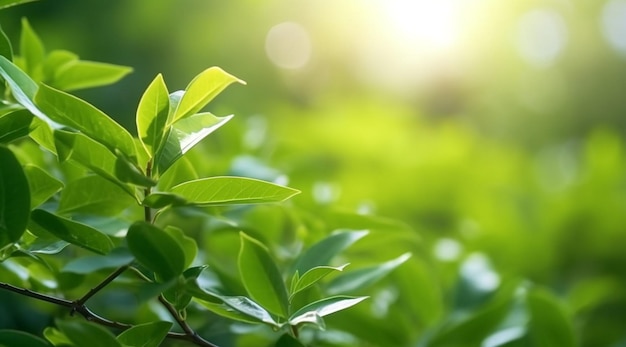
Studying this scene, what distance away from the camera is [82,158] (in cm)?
39

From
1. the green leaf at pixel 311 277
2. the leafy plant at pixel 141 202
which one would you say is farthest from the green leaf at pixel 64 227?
the green leaf at pixel 311 277

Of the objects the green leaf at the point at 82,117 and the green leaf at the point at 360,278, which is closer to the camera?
the green leaf at the point at 82,117

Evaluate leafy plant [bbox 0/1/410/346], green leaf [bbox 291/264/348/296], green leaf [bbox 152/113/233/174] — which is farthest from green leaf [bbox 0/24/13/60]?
green leaf [bbox 291/264/348/296]

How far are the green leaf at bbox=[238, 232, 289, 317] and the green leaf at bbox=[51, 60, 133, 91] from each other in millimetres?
208

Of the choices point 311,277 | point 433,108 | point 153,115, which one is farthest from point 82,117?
point 433,108

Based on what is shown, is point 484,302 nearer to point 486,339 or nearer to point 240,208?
point 486,339

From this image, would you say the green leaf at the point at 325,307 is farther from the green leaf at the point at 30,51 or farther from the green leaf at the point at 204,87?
the green leaf at the point at 30,51

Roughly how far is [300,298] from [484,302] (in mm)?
234

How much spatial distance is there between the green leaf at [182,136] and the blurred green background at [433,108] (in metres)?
0.25

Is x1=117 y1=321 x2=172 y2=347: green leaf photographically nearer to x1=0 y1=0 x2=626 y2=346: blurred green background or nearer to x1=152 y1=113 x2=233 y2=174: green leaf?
x1=152 y1=113 x2=233 y2=174: green leaf

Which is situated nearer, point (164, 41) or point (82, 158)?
point (82, 158)

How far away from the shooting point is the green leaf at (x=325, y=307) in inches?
14.8

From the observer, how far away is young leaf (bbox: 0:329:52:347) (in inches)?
14.8

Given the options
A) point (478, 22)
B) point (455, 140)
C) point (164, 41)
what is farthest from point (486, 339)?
point (478, 22)
